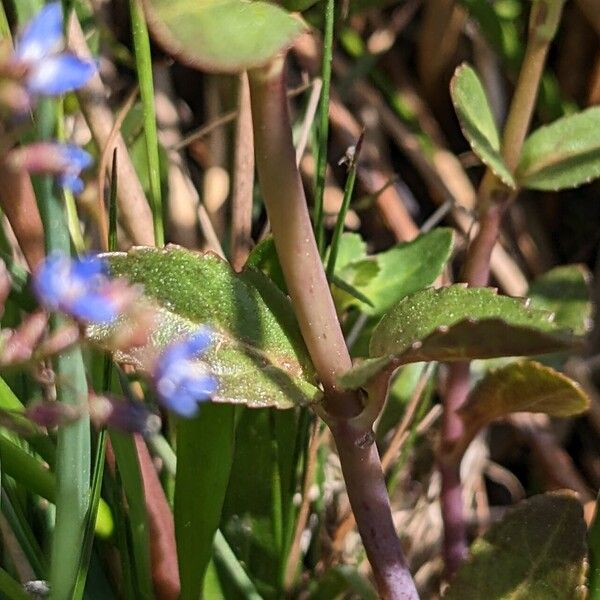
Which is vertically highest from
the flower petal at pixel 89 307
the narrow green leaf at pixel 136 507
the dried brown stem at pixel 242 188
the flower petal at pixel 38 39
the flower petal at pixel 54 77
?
the flower petal at pixel 38 39

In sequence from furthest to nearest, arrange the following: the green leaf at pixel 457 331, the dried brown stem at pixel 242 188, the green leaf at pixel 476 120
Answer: the dried brown stem at pixel 242 188, the green leaf at pixel 476 120, the green leaf at pixel 457 331

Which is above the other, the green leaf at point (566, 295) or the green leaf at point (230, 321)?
the green leaf at point (230, 321)

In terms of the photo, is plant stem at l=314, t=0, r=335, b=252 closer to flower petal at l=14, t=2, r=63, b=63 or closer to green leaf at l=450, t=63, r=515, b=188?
green leaf at l=450, t=63, r=515, b=188

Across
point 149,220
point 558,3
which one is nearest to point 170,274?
point 149,220

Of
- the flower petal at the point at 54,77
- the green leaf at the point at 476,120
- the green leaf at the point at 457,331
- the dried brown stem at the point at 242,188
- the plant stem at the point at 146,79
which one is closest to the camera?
the flower petal at the point at 54,77

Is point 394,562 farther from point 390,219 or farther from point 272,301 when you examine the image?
point 390,219

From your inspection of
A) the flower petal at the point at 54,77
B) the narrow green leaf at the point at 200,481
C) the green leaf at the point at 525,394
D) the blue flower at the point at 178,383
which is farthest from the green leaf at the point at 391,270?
the flower petal at the point at 54,77

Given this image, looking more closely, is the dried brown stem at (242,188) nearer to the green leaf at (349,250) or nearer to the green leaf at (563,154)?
the green leaf at (349,250)
